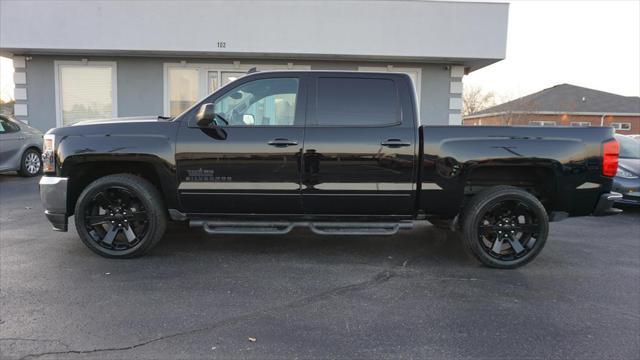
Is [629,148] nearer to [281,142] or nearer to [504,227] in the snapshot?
[504,227]

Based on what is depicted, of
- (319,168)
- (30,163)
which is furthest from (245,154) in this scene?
(30,163)

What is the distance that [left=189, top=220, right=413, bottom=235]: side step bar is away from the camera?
456 centimetres

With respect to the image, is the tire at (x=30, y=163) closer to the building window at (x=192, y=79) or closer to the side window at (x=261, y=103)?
the building window at (x=192, y=79)

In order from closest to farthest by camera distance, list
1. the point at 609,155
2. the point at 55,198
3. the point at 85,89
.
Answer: the point at 609,155, the point at 55,198, the point at 85,89

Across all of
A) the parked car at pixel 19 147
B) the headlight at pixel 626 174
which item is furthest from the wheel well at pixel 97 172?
the headlight at pixel 626 174

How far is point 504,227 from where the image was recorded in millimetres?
4602

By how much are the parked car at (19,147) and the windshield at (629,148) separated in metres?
12.5

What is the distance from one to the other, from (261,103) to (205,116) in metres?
0.65

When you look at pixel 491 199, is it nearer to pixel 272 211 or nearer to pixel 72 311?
pixel 272 211

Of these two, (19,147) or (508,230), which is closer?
(508,230)

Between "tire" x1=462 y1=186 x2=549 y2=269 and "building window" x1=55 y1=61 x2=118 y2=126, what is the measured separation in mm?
11248

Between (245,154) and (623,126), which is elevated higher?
(623,126)

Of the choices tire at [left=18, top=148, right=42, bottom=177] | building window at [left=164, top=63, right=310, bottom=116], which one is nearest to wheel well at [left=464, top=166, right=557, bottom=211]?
building window at [left=164, top=63, right=310, bottom=116]

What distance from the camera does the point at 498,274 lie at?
176 inches
